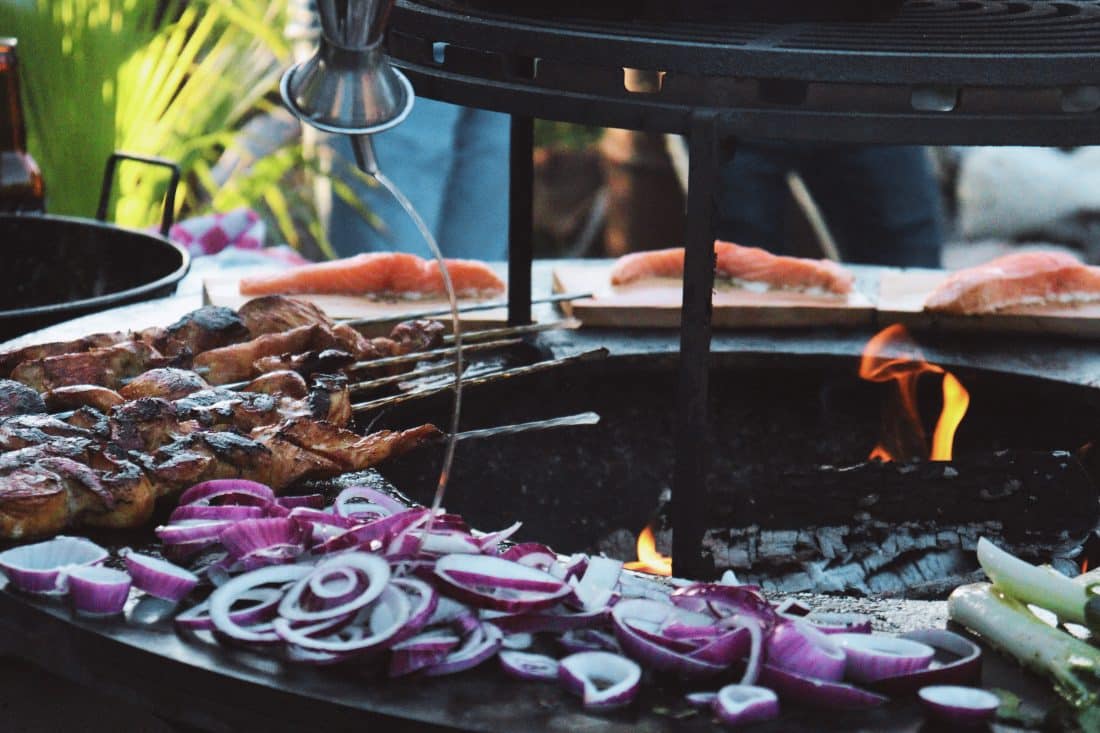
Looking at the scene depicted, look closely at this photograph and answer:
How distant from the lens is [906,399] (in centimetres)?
399

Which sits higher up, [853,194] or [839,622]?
[853,194]

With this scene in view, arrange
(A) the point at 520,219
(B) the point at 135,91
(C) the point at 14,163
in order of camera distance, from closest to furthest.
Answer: (A) the point at 520,219 → (C) the point at 14,163 → (B) the point at 135,91

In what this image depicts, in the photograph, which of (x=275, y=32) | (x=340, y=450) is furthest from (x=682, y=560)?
(x=275, y=32)

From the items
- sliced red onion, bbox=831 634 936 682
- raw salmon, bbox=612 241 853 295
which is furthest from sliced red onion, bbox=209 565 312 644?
raw salmon, bbox=612 241 853 295

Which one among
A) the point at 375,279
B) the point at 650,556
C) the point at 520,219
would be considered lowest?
the point at 650,556

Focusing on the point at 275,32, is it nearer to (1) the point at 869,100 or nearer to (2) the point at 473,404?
(2) the point at 473,404

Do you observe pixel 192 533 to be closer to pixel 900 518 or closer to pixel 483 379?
pixel 483 379

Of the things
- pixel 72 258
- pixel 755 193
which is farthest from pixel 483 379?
pixel 755 193

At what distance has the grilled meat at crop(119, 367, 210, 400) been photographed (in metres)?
3.02

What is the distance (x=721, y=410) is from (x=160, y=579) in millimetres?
2148

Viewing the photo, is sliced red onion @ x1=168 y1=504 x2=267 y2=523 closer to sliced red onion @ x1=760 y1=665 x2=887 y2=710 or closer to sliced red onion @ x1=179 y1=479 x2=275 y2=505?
sliced red onion @ x1=179 y1=479 x2=275 y2=505

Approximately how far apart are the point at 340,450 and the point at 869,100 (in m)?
1.24

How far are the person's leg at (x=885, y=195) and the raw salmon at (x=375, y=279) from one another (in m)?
2.76

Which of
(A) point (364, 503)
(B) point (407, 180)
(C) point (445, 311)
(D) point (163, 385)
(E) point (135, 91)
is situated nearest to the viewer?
(A) point (364, 503)
